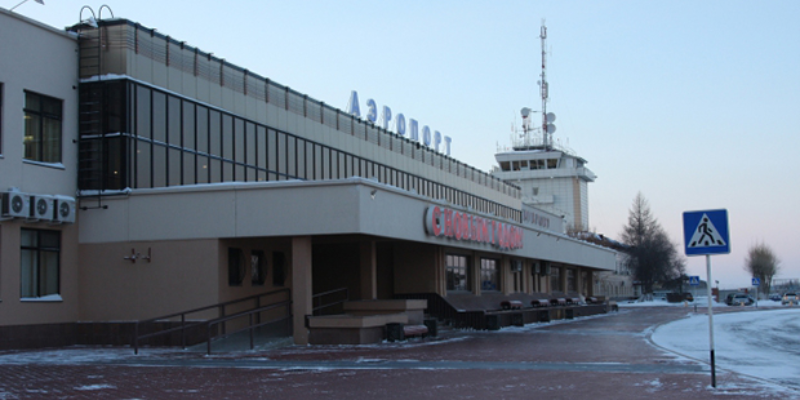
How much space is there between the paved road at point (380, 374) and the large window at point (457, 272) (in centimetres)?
1293

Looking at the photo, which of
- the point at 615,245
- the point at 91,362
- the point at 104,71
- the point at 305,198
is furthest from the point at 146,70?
the point at 615,245

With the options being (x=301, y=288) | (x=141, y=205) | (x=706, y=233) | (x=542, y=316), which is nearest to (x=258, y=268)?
(x=301, y=288)

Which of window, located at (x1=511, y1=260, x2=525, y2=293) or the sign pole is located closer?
the sign pole

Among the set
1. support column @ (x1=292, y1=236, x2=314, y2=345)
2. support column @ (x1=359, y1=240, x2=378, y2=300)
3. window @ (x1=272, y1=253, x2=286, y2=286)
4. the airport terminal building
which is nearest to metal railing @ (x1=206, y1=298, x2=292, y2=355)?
the airport terminal building

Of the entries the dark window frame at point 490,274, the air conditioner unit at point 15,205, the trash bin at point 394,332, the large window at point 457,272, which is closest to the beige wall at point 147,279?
the air conditioner unit at point 15,205

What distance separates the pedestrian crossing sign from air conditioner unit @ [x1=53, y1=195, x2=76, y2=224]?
18954 millimetres

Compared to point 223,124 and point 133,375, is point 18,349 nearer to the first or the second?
point 133,375

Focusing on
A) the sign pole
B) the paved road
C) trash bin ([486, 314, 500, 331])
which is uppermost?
the sign pole

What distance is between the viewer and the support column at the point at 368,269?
28.9 meters

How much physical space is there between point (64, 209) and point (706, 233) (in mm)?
19373

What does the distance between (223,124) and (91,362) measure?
14385 millimetres

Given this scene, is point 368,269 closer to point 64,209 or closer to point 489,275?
point 64,209

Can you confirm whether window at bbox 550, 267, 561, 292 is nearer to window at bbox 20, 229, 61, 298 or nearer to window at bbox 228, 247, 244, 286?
window at bbox 228, 247, 244, 286

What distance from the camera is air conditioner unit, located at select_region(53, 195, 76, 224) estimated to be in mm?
24844
